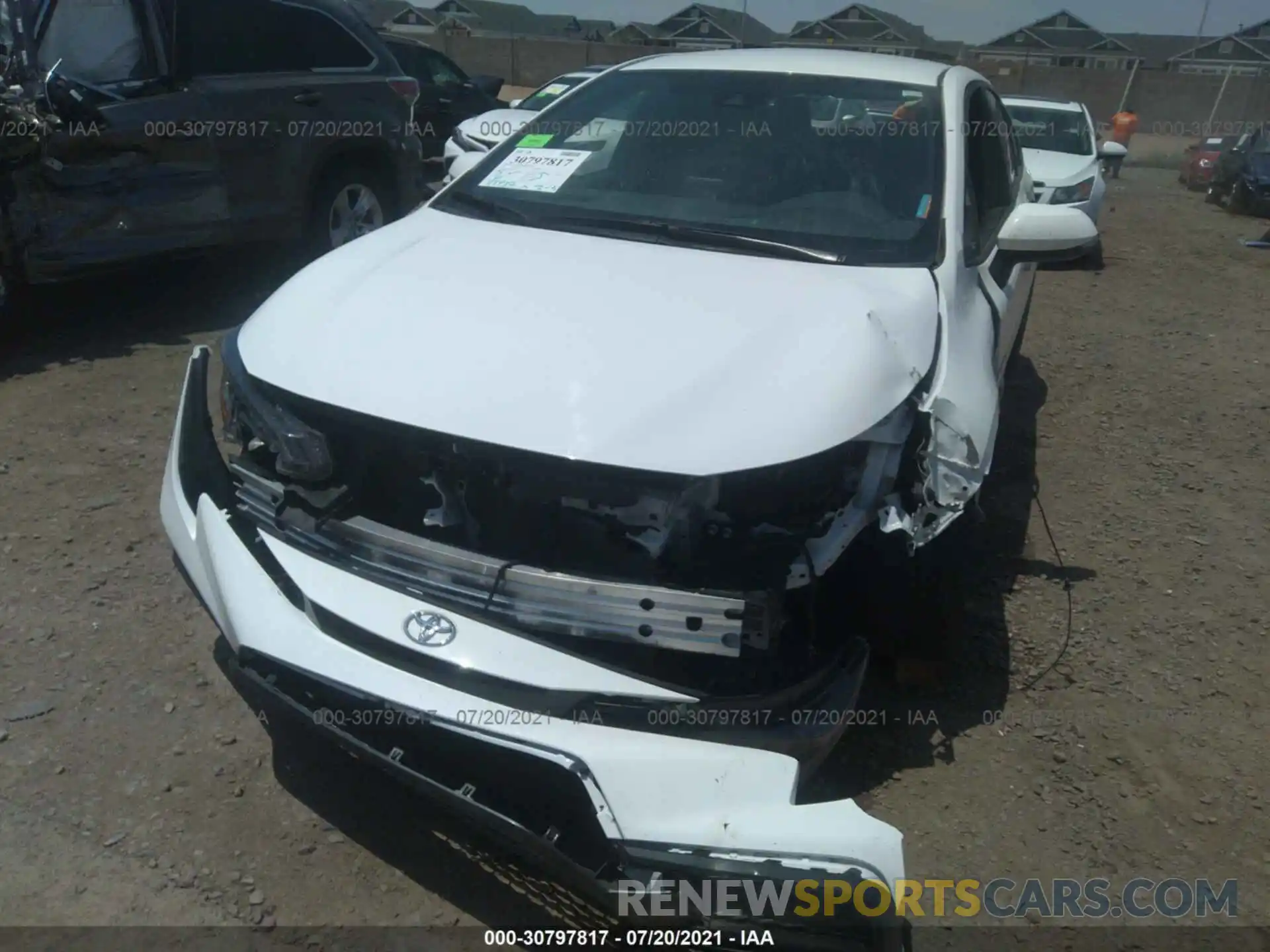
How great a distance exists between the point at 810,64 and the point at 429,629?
8.17 ft

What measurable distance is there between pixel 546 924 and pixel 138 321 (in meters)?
4.71

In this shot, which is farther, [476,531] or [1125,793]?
[1125,793]

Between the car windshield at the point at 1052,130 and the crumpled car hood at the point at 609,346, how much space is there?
8023 mm

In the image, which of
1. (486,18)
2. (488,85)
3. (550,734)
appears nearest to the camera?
(550,734)

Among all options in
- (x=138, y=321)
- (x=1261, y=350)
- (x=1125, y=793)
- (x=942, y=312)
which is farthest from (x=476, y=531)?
(x=1261, y=350)

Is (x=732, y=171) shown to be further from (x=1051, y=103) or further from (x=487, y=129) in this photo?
(x=1051, y=103)

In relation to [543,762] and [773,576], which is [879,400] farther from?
[543,762]

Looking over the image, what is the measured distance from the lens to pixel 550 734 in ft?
5.96

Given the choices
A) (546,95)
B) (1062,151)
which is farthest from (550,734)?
(1062,151)

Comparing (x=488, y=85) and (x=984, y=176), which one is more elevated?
(x=984, y=176)

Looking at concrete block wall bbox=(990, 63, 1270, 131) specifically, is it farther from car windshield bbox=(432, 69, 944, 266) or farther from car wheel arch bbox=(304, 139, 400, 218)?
car windshield bbox=(432, 69, 944, 266)

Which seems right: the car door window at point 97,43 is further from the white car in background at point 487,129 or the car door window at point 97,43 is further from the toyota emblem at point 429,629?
the toyota emblem at point 429,629

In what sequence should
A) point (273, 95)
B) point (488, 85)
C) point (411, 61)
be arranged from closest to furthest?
point (273, 95) → point (488, 85) → point (411, 61)

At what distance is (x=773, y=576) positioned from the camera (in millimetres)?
1979
